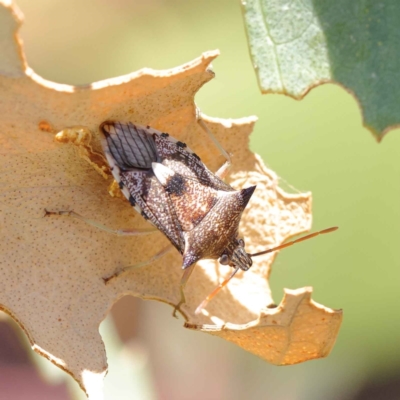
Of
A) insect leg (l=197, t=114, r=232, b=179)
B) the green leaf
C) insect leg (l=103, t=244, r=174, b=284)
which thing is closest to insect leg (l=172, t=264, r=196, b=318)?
insect leg (l=103, t=244, r=174, b=284)

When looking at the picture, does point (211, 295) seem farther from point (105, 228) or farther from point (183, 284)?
point (105, 228)

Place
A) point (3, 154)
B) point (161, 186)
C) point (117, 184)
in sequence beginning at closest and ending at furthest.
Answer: point (3, 154) → point (117, 184) → point (161, 186)

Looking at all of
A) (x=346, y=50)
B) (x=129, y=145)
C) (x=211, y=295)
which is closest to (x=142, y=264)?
(x=211, y=295)

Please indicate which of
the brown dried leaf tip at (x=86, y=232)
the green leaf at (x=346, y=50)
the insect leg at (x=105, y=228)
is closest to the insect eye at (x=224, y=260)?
the brown dried leaf tip at (x=86, y=232)

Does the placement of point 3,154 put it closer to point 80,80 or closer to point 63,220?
point 63,220

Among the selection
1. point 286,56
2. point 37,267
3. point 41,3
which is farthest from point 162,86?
point 41,3

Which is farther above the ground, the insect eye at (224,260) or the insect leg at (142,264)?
the insect leg at (142,264)

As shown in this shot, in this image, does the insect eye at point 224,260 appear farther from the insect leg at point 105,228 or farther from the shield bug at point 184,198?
the insect leg at point 105,228
